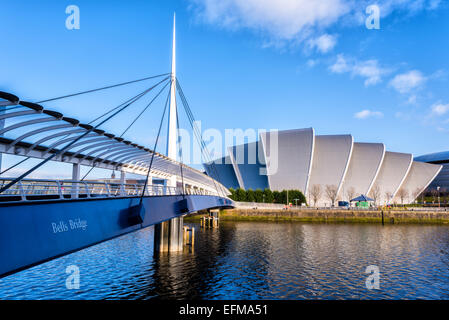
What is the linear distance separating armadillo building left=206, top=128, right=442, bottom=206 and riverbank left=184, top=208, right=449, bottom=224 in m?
30.3

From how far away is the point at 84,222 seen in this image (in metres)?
8.65

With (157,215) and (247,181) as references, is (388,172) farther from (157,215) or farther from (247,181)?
(157,215)

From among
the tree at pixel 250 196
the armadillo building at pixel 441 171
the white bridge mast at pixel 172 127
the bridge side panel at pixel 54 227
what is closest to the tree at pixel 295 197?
the tree at pixel 250 196

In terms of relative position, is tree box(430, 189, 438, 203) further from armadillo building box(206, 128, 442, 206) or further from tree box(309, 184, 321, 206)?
tree box(309, 184, 321, 206)

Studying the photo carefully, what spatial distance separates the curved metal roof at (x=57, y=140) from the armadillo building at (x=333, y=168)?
68357mm

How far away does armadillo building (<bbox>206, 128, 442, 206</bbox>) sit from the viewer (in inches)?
3519

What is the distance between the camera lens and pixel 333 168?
90.4 metres

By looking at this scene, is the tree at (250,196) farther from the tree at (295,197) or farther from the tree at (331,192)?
the tree at (331,192)

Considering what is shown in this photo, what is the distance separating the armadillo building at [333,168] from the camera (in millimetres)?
89375

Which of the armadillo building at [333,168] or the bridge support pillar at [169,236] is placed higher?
the armadillo building at [333,168]

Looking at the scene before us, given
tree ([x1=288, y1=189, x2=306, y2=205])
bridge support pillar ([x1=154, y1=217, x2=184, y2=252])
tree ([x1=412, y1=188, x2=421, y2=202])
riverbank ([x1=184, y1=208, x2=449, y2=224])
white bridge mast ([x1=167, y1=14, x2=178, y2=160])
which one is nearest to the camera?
bridge support pillar ([x1=154, y1=217, x2=184, y2=252])

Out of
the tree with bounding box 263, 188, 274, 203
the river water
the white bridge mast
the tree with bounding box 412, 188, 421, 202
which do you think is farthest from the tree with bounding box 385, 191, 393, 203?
the white bridge mast
